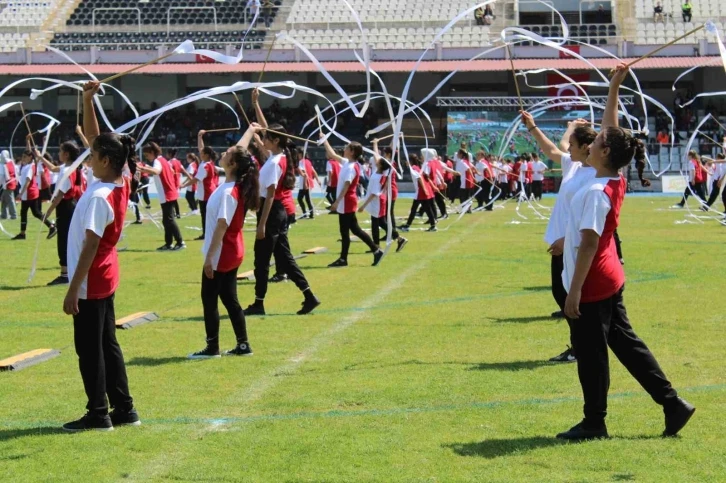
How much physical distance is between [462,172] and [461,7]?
652 inches

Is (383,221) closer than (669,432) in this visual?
No

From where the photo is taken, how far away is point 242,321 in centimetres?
862

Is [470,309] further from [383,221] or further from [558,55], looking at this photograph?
[558,55]

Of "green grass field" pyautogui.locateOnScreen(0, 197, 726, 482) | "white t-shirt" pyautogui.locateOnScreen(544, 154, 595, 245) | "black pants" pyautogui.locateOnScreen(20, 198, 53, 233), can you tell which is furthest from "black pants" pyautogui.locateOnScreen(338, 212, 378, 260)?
"black pants" pyautogui.locateOnScreen(20, 198, 53, 233)

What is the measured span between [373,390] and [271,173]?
4375 millimetres

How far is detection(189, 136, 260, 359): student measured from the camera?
27.9 feet

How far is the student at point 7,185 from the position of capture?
2710 cm

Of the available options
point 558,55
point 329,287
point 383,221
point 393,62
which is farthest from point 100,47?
point 329,287

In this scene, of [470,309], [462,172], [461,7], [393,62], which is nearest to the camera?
[470,309]

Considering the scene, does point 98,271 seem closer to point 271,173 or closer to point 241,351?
point 241,351

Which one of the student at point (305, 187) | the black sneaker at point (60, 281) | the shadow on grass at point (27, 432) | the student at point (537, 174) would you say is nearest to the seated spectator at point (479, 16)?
the student at point (537, 174)

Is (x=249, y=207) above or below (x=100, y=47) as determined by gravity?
below

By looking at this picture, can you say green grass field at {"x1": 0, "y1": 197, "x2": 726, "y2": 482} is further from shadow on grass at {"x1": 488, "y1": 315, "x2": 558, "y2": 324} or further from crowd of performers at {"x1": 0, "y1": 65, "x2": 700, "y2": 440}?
crowd of performers at {"x1": 0, "y1": 65, "x2": 700, "y2": 440}

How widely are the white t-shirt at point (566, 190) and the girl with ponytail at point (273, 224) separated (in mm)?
3208
